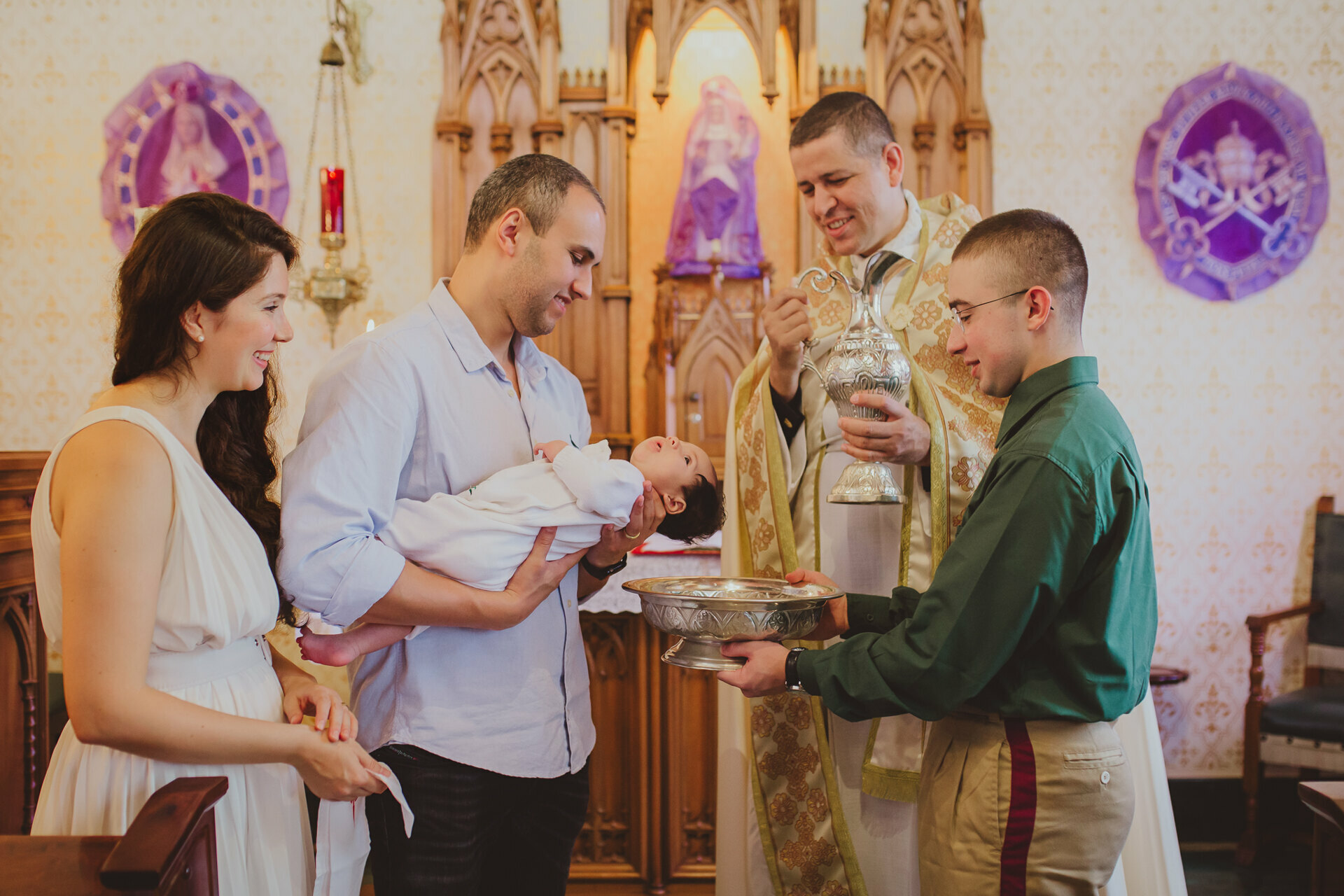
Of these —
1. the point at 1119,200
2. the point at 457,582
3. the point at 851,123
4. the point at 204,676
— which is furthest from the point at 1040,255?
the point at 1119,200

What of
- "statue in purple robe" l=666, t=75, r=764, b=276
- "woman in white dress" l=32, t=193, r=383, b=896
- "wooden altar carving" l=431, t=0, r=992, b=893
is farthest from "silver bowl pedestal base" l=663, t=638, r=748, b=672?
"statue in purple robe" l=666, t=75, r=764, b=276

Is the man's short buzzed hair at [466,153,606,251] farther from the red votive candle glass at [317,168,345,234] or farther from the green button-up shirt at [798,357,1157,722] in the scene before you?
the red votive candle glass at [317,168,345,234]

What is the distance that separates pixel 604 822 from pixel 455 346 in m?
2.57

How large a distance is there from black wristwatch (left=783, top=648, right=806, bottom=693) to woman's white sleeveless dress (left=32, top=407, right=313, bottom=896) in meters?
0.89

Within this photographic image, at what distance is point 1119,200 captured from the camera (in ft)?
15.0

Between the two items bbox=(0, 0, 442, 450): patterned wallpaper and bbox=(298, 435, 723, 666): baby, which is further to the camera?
bbox=(0, 0, 442, 450): patterned wallpaper

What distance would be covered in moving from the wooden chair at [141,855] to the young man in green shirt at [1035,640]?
1009 mm

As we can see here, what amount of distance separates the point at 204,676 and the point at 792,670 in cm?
101

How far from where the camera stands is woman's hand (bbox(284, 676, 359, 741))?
1.50 meters

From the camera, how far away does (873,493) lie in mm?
1917

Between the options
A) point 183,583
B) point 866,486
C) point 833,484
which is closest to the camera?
point 183,583

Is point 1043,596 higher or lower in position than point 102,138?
lower

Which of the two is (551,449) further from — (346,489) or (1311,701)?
(1311,701)

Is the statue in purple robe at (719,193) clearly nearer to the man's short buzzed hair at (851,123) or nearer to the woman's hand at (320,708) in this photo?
the man's short buzzed hair at (851,123)
